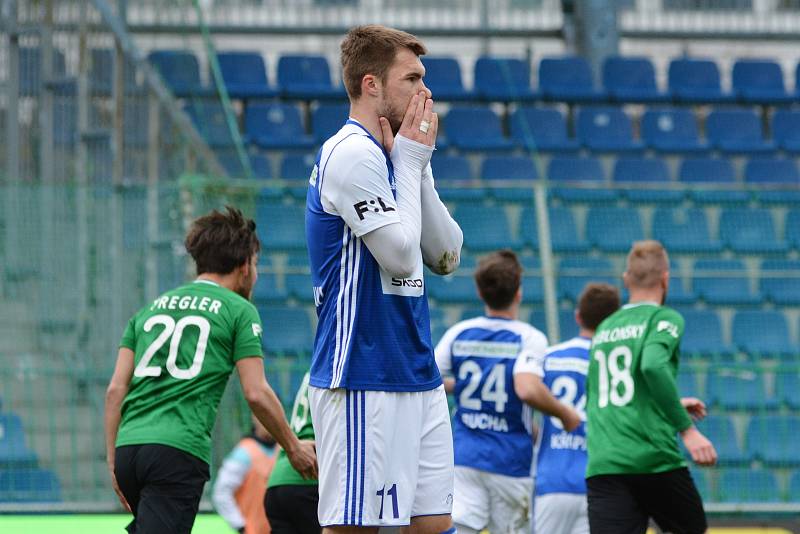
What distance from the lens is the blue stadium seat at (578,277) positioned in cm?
1155

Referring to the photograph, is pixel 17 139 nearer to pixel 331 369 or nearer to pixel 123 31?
pixel 123 31

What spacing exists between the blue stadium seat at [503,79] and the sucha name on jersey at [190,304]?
1116cm

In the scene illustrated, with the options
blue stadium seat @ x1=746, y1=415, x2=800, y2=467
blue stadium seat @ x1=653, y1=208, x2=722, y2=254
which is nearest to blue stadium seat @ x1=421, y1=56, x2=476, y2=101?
blue stadium seat @ x1=653, y1=208, x2=722, y2=254

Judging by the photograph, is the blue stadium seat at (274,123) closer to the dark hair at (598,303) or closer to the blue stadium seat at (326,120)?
the blue stadium seat at (326,120)

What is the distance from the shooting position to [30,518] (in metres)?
8.51

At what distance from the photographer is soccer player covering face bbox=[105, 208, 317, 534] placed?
466 cm

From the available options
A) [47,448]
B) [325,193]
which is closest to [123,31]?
[47,448]

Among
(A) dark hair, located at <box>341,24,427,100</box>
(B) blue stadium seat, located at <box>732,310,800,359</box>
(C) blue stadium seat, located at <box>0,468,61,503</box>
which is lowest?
(C) blue stadium seat, located at <box>0,468,61,503</box>

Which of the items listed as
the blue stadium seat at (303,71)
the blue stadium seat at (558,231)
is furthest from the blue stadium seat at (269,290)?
the blue stadium seat at (303,71)

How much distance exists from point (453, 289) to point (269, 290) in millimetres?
1699

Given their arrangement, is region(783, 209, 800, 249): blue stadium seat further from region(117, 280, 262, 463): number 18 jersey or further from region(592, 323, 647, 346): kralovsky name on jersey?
region(117, 280, 262, 463): number 18 jersey

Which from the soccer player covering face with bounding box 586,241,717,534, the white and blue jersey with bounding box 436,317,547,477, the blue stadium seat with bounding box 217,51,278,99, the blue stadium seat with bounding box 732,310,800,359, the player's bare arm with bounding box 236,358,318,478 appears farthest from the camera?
the blue stadium seat with bounding box 217,51,278,99

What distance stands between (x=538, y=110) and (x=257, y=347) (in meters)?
10.9

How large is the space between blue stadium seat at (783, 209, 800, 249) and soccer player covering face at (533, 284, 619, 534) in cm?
602
